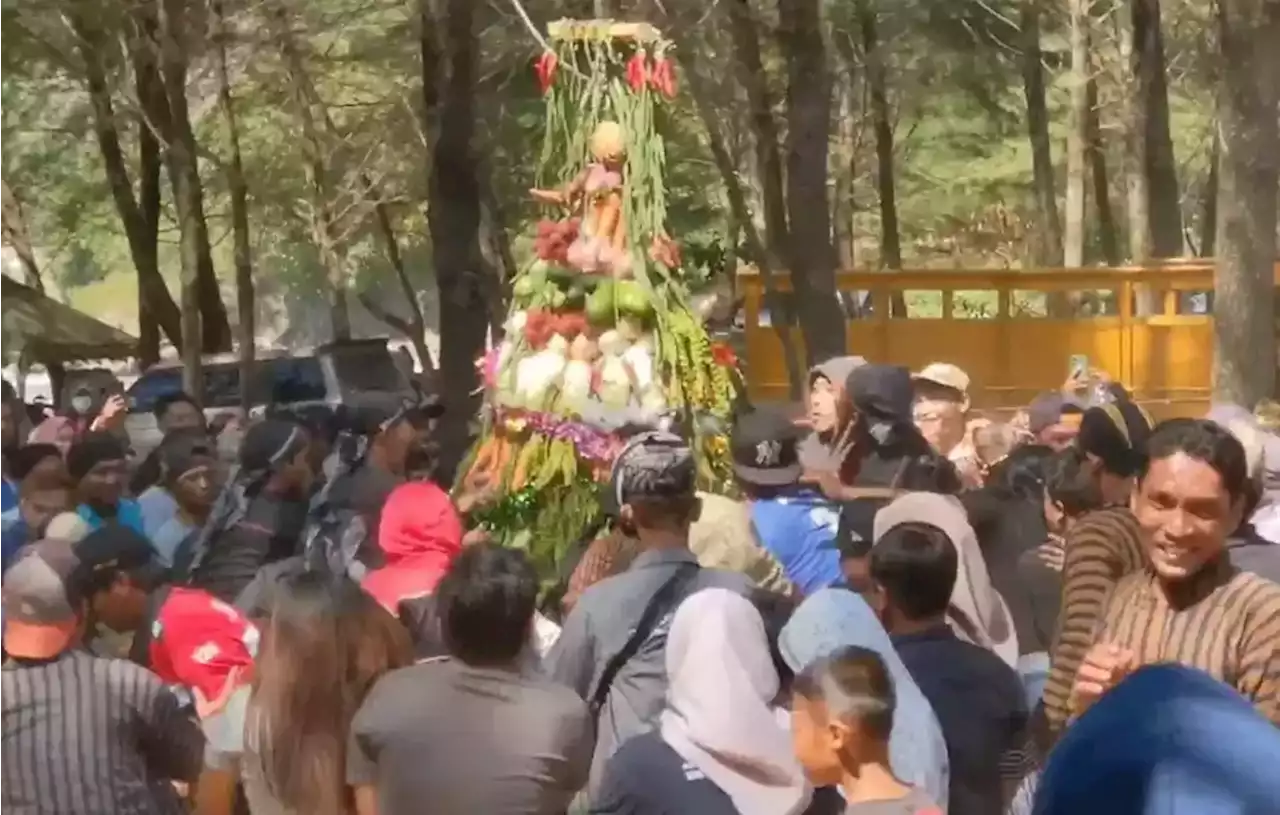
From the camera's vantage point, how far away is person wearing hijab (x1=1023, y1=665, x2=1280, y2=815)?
1996 millimetres

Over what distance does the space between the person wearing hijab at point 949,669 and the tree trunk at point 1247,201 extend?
9671 millimetres

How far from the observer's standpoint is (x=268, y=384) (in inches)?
957

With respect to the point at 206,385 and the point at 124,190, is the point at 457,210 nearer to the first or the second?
the point at 206,385

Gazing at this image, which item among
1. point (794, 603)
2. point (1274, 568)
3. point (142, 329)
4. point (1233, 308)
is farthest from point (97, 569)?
point (142, 329)

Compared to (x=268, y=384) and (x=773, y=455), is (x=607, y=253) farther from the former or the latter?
(x=268, y=384)

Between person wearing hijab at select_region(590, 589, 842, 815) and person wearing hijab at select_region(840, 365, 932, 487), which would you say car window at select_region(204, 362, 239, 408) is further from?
person wearing hijab at select_region(590, 589, 842, 815)

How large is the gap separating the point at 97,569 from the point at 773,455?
6.98 ft

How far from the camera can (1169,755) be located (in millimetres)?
2008

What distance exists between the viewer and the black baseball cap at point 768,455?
6676 mm

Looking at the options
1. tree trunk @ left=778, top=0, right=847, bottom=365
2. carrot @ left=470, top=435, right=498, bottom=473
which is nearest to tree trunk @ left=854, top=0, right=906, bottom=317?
tree trunk @ left=778, top=0, right=847, bottom=365

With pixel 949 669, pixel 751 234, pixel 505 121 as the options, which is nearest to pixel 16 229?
pixel 505 121

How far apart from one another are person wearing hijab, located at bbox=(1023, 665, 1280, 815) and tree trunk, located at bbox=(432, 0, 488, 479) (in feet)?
41.1

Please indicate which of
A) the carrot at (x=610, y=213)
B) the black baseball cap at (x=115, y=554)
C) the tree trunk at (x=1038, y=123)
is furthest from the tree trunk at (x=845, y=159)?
the black baseball cap at (x=115, y=554)

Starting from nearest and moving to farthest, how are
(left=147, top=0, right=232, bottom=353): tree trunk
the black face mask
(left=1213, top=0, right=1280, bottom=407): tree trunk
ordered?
the black face mask, (left=1213, top=0, right=1280, bottom=407): tree trunk, (left=147, top=0, right=232, bottom=353): tree trunk
